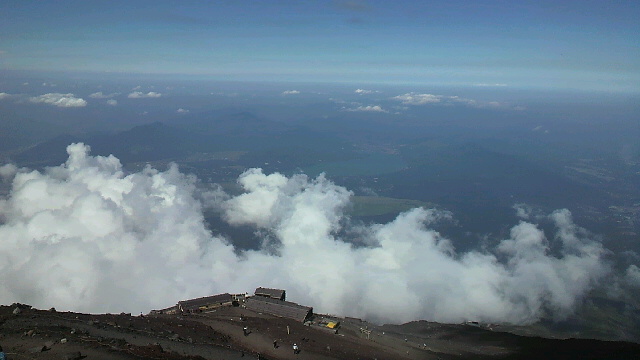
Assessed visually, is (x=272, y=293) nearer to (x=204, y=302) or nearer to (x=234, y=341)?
(x=204, y=302)

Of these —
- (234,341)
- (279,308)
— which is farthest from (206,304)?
(234,341)

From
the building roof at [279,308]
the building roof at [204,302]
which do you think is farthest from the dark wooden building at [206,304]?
the building roof at [279,308]

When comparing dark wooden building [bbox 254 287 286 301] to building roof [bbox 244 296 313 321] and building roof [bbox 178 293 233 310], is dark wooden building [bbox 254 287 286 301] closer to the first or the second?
building roof [bbox 244 296 313 321]

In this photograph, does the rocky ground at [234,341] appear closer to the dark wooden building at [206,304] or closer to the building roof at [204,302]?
the dark wooden building at [206,304]

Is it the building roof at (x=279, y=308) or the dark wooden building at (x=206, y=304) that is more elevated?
the building roof at (x=279, y=308)

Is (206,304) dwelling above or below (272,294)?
below
